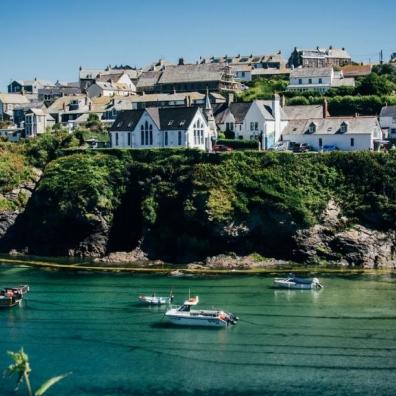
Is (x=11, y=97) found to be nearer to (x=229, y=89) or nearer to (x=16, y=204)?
(x=229, y=89)

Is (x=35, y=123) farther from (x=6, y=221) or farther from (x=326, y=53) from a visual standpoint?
(x=326, y=53)

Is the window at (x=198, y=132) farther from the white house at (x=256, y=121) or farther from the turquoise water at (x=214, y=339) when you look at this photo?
the turquoise water at (x=214, y=339)

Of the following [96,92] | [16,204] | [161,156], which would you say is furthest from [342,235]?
[96,92]

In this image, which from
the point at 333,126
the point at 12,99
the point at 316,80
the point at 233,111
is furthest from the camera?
Answer: the point at 12,99

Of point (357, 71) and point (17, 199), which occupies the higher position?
point (357, 71)

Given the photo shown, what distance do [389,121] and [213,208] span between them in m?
35.9

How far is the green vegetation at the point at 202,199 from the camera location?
92.9m

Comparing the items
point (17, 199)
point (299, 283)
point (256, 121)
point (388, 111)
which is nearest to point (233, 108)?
point (256, 121)

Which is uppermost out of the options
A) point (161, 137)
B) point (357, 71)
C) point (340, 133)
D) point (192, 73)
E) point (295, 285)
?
point (192, 73)

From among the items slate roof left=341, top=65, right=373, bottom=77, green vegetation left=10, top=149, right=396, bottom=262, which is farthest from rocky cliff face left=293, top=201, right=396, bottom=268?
slate roof left=341, top=65, right=373, bottom=77

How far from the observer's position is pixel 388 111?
116875 millimetres

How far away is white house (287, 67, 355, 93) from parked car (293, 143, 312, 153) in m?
32.9

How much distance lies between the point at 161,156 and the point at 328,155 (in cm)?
2144

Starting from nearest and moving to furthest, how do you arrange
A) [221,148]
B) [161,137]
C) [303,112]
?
[221,148]
[161,137]
[303,112]
